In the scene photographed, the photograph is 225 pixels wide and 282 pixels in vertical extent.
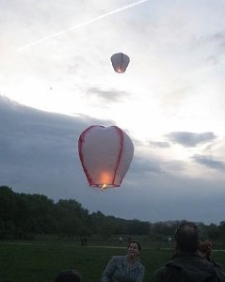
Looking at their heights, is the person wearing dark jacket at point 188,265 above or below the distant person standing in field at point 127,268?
below

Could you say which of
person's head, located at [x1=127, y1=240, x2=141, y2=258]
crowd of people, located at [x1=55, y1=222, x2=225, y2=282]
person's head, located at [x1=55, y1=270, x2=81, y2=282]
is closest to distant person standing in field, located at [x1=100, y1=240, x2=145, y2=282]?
person's head, located at [x1=127, y1=240, x2=141, y2=258]

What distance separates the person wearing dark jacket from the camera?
13.8ft

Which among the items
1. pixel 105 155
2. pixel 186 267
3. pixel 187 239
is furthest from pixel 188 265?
pixel 105 155

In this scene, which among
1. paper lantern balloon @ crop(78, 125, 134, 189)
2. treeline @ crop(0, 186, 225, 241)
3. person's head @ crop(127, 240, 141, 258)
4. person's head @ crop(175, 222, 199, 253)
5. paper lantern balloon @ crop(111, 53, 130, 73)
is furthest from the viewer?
treeline @ crop(0, 186, 225, 241)

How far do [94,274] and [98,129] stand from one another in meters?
9.53

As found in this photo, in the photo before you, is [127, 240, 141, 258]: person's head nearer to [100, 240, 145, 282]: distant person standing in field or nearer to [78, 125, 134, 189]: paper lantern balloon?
[100, 240, 145, 282]: distant person standing in field

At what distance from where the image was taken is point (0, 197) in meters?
97.9

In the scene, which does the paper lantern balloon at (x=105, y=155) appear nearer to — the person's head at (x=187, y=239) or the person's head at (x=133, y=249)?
the person's head at (x=133, y=249)

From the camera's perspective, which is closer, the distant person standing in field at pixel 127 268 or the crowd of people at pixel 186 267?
the crowd of people at pixel 186 267

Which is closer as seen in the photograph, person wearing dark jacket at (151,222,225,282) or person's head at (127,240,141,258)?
person wearing dark jacket at (151,222,225,282)

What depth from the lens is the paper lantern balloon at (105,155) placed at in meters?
10.1

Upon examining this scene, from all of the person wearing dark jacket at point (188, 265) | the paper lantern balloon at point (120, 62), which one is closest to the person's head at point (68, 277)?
the person wearing dark jacket at point (188, 265)

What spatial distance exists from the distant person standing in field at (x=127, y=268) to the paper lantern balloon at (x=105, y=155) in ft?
8.57

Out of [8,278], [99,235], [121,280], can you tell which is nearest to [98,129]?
[121,280]
